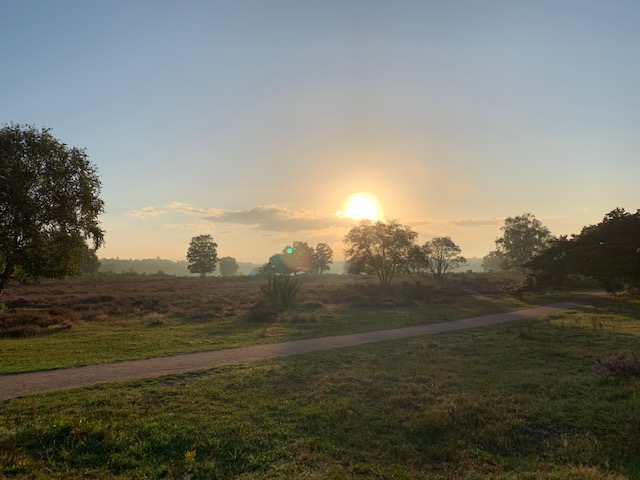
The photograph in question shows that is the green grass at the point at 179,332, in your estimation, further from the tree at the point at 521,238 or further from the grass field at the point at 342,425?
the tree at the point at 521,238

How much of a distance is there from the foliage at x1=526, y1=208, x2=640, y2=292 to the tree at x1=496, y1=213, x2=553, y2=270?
54780 mm

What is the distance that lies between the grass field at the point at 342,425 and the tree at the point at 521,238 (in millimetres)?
80204

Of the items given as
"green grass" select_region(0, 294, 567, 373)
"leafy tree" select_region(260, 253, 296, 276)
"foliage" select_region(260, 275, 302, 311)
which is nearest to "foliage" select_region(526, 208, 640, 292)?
"green grass" select_region(0, 294, 567, 373)

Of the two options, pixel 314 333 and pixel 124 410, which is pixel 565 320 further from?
pixel 124 410

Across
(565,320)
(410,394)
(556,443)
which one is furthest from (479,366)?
(565,320)

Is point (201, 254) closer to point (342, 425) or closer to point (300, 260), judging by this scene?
point (300, 260)

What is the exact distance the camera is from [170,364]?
48.0 ft

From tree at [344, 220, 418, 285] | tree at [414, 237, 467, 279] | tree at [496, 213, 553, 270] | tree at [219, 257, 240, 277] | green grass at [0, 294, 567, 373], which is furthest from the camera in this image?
tree at [219, 257, 240, 277]

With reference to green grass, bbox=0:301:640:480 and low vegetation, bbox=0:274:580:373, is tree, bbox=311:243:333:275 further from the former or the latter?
green grass, bbox=0:301:640:480

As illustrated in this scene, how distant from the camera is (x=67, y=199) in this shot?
22.0 meters

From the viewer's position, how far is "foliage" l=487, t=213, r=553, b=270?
8538cm

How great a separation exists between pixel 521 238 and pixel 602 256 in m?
63.6

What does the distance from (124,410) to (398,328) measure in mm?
17349

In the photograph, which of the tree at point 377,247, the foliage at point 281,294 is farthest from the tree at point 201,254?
the foliage at point 281,294
